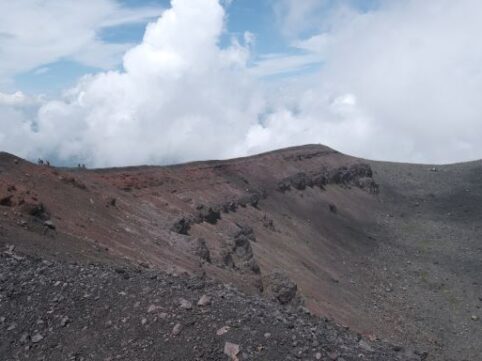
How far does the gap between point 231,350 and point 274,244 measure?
852 inches

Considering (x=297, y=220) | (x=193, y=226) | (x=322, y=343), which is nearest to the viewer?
(x=322, y=343)

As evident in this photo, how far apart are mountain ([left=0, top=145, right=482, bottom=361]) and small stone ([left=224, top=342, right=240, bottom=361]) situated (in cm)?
19

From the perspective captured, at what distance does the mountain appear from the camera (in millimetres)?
11852

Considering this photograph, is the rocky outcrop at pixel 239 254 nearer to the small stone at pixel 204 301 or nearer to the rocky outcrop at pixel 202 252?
the rocky outcrop at pixel 202 252

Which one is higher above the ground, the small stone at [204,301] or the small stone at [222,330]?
the small stone at [204,301]

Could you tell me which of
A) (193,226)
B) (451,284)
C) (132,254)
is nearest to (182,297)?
(132,254)

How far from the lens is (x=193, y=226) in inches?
1000

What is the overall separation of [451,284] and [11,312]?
29.6 m

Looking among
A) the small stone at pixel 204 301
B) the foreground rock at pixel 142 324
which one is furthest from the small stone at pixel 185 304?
the small stone at pixel 204 301

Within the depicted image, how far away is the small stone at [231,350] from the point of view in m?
9.26

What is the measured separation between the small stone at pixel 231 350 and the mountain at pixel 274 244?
0.19m

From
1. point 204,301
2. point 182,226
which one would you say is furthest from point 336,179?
point 204,301

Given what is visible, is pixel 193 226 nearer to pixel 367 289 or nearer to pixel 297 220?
pixel 367 289

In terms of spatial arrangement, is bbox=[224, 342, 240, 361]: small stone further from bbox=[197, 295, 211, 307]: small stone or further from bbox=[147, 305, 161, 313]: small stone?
bbox=[147, 305, 161, 313]: small stone
